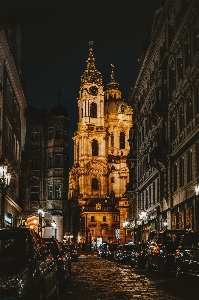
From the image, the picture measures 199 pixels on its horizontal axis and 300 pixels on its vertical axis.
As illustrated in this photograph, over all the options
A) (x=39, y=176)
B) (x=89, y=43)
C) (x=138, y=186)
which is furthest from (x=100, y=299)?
(x=89, y=43)

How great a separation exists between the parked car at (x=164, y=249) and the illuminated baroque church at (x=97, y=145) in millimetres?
112497

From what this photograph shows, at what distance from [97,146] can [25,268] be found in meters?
135

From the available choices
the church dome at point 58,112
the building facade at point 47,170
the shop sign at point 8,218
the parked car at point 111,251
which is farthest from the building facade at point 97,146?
the shop sign at point 8,218

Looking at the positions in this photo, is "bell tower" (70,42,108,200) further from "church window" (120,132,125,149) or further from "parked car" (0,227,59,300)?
"parked car" (0,227,59,300)

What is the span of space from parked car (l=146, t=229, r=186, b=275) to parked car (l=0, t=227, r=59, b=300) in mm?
13289

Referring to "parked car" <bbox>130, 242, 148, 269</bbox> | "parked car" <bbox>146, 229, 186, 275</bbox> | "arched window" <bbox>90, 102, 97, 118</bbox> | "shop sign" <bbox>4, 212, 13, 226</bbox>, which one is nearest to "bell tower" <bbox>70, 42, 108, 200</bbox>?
"arched window" <bbox>90, 102, 97, 118</bbox>

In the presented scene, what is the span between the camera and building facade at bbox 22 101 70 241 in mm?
76812

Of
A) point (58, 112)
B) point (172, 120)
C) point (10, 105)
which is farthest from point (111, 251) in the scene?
point (58, 112)

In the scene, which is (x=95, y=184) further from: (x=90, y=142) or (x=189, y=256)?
(x=189, y=256)

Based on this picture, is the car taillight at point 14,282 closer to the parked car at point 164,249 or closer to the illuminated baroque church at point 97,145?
the parked car at point 164,249

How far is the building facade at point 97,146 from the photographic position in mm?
142375

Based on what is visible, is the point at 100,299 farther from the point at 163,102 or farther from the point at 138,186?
the point at 138,186

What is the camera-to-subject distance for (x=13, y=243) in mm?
12156

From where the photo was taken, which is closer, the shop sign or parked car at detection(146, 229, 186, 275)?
parked car at detection(146, 229, 186, 275)
